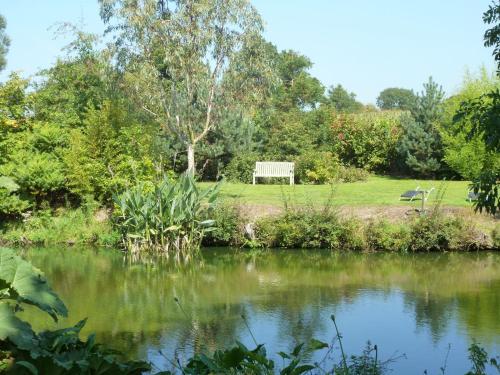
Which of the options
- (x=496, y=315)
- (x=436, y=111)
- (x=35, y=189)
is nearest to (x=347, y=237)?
(x=496, y=315)

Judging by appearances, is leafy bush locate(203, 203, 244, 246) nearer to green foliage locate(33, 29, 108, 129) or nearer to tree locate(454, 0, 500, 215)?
green foliage locate(33, 29, 108, 129)

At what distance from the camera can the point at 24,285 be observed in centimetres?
505

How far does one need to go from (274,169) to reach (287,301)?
13.2m

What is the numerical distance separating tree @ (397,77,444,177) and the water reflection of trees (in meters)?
9.44

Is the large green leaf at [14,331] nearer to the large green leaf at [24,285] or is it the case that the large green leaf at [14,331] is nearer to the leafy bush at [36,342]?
the leafy bush at [36,342]

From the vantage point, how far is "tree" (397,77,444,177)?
24078mm

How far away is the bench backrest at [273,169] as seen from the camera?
78.1 ft

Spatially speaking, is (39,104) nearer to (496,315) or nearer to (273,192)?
(273,192)

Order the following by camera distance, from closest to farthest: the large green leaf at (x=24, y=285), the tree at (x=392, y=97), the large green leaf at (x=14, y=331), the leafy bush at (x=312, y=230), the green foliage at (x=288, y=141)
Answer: the large green leaf at (x=14, y=331)
the large green leaf at (x=24, y=285)
the leafy bush at (x=312, y=230)
the green foliage at (x=288, y=141)
the tree at (x=392, y=97)

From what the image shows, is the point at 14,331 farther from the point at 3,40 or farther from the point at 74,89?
the point at 3,40

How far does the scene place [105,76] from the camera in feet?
61.1

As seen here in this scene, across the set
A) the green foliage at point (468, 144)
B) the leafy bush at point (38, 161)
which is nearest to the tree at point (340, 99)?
the green foliage at point (468, 144)

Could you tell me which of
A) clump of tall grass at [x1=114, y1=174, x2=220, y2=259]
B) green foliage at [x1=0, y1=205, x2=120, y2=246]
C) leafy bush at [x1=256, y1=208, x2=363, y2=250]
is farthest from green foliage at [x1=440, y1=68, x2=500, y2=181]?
green foliage at [x1=0, y1=205, x2=120, y2=246]

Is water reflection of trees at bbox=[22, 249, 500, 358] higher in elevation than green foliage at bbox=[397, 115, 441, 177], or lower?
lower
